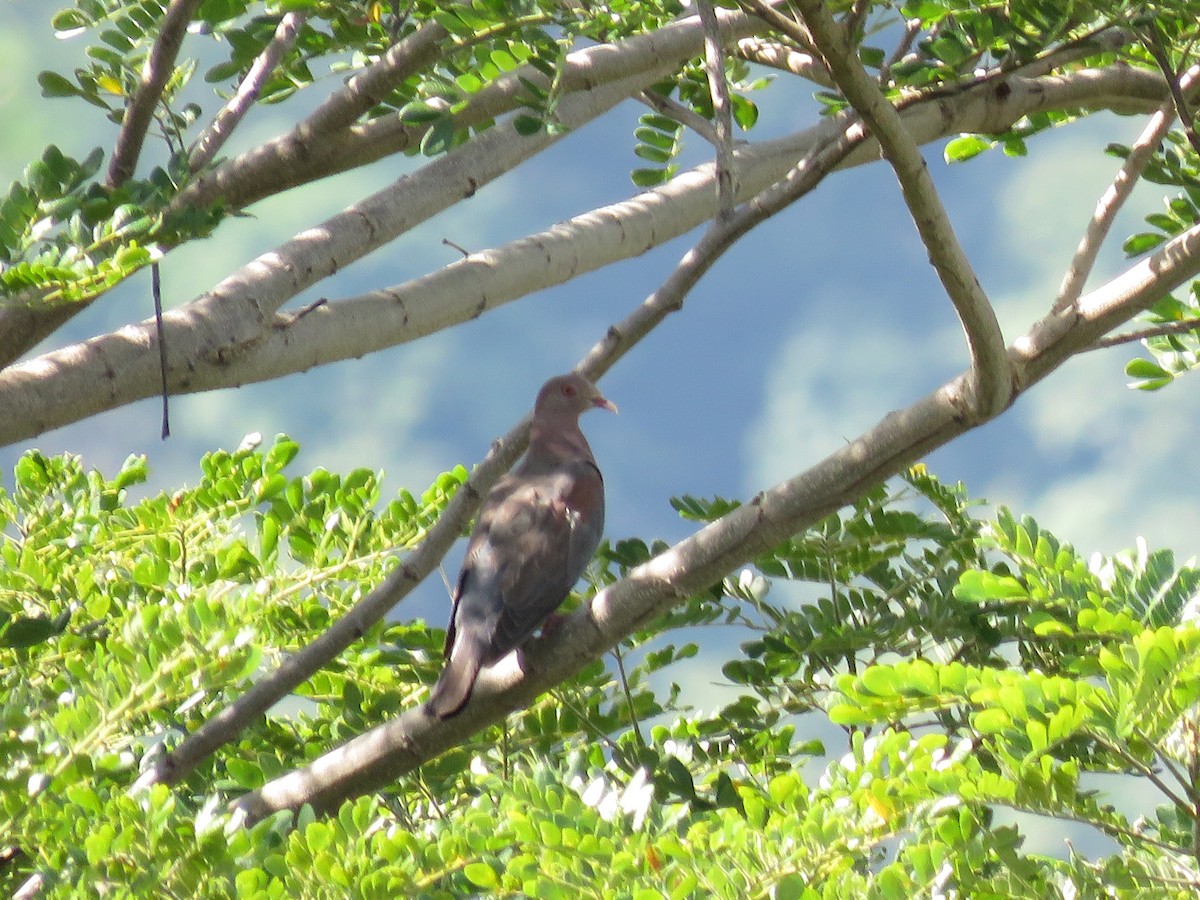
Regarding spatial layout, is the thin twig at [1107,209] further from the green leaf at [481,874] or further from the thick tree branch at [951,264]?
the green leaf at [481,874]

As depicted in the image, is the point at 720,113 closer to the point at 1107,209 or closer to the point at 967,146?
the point at 1107,209

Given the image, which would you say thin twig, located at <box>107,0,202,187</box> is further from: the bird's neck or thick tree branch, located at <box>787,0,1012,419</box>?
the bird's neck

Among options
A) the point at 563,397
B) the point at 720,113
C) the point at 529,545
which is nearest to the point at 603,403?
the point at 563,397

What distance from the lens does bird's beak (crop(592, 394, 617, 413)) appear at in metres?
5.20

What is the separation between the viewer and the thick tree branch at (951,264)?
7.84ft

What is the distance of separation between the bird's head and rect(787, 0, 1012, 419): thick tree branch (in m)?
2.48

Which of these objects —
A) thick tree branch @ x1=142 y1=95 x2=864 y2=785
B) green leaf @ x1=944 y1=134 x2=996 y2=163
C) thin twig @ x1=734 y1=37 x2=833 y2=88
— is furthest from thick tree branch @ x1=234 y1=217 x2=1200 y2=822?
green leaf @ x1=944 y1=134 x2=996 y2=163

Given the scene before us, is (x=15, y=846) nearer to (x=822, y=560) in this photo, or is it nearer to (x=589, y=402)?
(x=822, y=560)

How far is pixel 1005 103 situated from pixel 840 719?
261cm

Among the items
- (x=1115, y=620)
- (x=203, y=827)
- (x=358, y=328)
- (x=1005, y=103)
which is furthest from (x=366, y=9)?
(x=1115, y=620)

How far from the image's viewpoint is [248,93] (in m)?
3.47

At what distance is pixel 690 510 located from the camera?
12.3 ft

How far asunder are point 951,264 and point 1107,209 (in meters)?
0.94

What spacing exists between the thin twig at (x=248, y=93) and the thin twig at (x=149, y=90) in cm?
21
